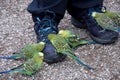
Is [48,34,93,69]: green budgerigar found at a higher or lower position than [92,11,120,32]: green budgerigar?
lower

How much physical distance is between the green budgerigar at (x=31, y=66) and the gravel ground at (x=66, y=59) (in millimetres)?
31

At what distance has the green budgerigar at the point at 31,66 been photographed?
1912mm

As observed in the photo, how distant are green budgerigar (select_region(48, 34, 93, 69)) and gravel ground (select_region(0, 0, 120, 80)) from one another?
37 millimetres

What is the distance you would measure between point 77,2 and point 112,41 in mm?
364

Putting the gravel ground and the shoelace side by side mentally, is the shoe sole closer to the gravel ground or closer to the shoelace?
the gravel ground

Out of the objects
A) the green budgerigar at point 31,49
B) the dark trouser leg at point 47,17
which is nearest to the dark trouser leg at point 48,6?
the dark trouser leg at point 47,17

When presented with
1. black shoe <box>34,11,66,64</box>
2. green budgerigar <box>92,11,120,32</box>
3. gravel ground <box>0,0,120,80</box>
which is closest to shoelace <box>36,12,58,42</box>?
black shoe <box>34,11,66,64</box>

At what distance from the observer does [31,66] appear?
1908 millimetres

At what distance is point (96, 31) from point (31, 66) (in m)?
0.53

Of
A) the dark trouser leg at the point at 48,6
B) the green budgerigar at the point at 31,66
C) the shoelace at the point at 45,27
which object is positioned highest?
the dark trouser leg at the point at 48,6

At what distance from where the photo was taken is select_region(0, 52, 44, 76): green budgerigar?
6.27ft

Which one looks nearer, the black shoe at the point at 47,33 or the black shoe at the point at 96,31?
the black shoe at the point at 47,33

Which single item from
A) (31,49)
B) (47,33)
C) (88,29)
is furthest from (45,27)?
(88,29)

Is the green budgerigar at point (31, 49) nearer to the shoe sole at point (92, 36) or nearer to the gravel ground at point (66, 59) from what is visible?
the gravel ground at point (66, 59)
